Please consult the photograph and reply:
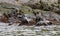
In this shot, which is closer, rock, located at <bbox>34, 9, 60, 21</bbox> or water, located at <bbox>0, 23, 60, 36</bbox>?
water, located at <bbox>0, 23, 60, 36</bbox>

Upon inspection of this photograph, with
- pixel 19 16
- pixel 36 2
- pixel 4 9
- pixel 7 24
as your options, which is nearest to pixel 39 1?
pixel 36 2

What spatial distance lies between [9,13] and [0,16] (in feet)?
5.99

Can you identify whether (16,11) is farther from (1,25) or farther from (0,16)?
(1,25)

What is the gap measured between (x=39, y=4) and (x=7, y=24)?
13373 mm

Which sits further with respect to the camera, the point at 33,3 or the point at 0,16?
the point at 33,3

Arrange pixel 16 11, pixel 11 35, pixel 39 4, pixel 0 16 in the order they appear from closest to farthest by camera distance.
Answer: pixel 11 35, pixel 0 16, pixel 16 11, pixel 39 4

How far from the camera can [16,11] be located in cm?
3809

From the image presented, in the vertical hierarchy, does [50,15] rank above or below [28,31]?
below

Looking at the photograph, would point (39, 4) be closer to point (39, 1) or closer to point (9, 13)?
point (39, 1)

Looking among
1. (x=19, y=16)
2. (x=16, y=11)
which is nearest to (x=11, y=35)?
(x=19, y=16)

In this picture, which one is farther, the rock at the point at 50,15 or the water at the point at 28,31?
the rock at the point at 50,15

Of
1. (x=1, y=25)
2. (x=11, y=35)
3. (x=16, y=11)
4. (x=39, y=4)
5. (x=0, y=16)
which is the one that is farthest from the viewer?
(x=39, y=4)

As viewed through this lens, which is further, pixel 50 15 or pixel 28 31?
pixel 50 15

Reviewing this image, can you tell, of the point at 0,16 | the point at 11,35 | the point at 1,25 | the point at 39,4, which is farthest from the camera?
the point at 39,4
